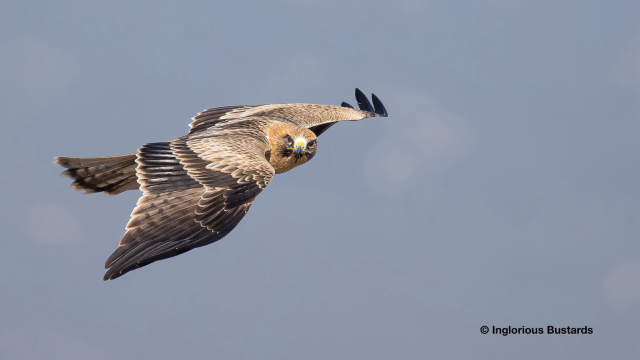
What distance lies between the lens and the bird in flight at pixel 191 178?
916 centimetres

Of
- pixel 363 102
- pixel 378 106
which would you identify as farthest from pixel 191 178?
pixel 363 102

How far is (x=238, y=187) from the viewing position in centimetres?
1011

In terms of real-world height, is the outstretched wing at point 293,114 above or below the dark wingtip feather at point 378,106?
below

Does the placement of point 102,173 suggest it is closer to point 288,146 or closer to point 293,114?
point 288,146

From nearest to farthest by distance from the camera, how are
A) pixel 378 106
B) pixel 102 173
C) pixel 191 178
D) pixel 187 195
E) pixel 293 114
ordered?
1. pixel 187 195
2. pixel 191 178
3. pixel 102 173
4. pixel 293 114
5. pixel 378 106

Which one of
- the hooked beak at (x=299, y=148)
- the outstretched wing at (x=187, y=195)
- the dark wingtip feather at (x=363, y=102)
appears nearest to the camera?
the outstretched wing at (x=187, y=195)

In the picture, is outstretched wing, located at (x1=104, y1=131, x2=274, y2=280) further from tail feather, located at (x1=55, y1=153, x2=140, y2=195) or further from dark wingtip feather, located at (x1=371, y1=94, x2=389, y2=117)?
dark wingtip feather, located at (x1=371, y1=94, x2=389, y2=117)

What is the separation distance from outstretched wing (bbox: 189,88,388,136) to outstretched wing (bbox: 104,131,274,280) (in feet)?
9.51

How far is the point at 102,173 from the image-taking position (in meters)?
11.7

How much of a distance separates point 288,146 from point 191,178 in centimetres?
249

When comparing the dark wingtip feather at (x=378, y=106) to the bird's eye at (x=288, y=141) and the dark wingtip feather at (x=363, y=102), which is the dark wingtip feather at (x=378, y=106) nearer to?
the dark wingtip feather at (x=363, y=102)

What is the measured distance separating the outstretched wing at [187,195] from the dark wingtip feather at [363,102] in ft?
20.7

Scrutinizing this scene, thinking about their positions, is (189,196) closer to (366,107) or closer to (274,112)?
(274,112)

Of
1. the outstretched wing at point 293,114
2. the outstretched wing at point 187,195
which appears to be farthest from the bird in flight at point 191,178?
the outstretched wing at point 293,114
